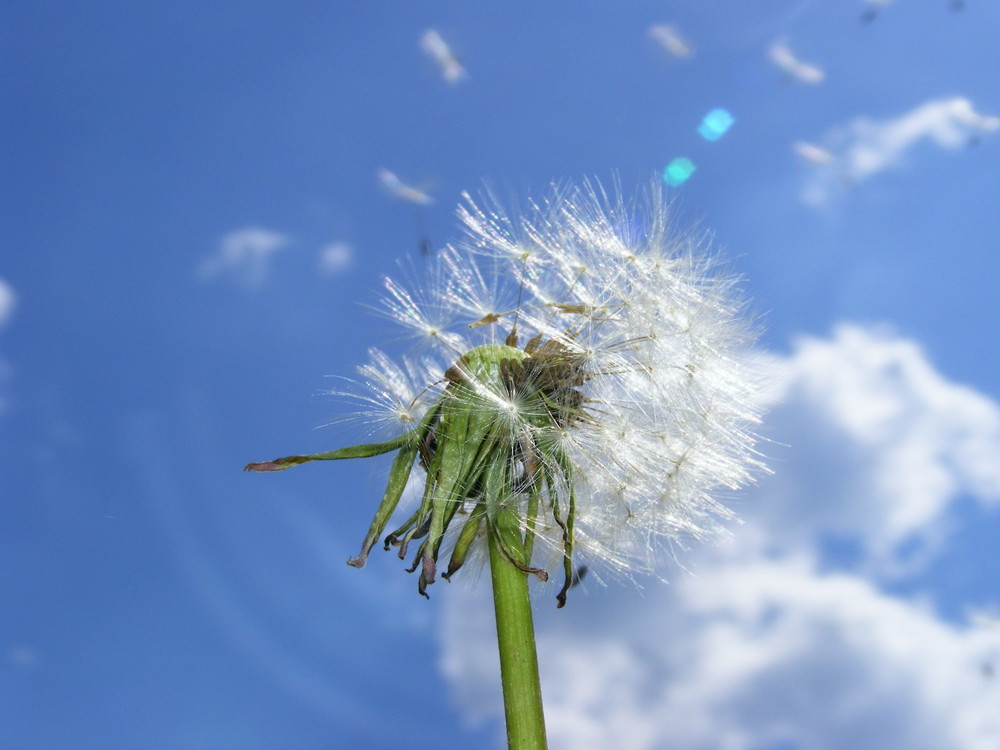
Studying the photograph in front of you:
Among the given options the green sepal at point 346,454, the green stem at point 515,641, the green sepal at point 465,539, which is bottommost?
the green stem at point 515,641

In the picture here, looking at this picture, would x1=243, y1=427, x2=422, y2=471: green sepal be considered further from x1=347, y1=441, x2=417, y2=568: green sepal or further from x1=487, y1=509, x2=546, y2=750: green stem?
x1=487, y1=509, x2=546, y2=750: green stem

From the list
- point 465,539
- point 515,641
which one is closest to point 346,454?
point 465,539

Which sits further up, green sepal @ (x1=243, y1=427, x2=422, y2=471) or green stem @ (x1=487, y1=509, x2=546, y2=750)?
green sepal @ (x1=243, y1=427, x2=422, y2=471)

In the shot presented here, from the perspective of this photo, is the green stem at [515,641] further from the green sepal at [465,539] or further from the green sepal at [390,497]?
the green sepal at [390,497]

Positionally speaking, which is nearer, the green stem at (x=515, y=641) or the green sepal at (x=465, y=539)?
the green stem at (x=515, y=641)

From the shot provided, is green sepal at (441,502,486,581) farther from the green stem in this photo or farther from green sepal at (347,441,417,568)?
green sepal at (347,441,417,568)

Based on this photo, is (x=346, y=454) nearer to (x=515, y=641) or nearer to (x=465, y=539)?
(x=465, y=539)

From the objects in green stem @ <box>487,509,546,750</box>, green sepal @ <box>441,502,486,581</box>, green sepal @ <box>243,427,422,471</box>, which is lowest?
green stem @ <box>487,509,546,750</box>

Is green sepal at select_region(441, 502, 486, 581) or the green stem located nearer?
the green stem

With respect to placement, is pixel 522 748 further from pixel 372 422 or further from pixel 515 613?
pixel 372 422
